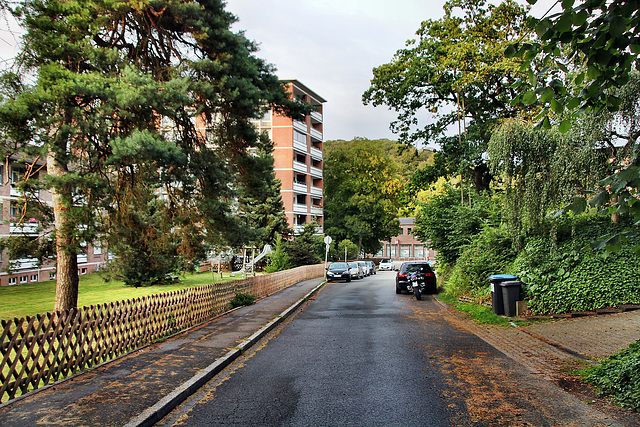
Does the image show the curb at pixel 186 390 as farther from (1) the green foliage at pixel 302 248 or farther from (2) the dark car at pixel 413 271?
(1) the green foliage at pixel 302 248

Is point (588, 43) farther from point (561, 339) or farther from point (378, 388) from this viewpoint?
point (561, 339)

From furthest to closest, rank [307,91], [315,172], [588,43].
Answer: [315,172], [307,91], [588,43]

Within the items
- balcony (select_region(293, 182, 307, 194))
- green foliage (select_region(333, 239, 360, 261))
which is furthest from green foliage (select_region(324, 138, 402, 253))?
balcony (select_region(293, 182, 307, 194))

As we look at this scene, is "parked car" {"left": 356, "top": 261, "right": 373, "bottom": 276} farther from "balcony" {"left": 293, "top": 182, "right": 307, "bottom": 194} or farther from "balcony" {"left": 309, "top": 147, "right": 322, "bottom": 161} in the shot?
"balcony" {"left": 309, "top": 147, "right": 322, "bottom": 161}

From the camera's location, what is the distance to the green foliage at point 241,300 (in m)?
17.2

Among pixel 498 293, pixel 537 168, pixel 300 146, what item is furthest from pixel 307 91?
pixel 498 293

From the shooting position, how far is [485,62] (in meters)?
21.2

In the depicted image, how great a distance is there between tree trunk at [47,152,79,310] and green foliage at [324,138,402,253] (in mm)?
55186

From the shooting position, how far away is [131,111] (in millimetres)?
11320

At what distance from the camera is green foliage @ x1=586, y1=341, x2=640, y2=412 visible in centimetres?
571

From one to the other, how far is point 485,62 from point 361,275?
27213 mm

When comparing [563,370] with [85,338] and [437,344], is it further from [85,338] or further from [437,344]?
[85,338]

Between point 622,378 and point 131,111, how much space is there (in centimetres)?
1087

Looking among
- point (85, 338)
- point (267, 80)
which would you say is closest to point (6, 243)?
point (85, 338)
